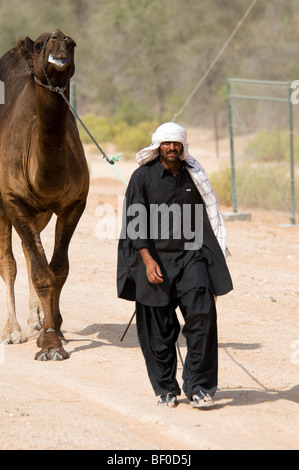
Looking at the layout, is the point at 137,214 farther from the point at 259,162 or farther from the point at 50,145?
the point at 259,162

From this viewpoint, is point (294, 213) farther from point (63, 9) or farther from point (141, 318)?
point (63, 9)

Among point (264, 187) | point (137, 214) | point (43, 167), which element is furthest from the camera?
point (264, 187)

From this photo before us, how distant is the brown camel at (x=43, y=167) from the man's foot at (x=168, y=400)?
181 centimetres

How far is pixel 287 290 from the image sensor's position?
10.6 meters

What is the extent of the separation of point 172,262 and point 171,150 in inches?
28.5

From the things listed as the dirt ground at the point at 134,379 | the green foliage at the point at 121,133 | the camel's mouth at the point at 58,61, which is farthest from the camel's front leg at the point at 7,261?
the green foliage at the point at 121,133

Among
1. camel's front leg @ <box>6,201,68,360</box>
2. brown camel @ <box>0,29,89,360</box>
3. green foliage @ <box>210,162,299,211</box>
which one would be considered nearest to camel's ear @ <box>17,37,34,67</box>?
brown camel @ <box>0,29,89,360</box>

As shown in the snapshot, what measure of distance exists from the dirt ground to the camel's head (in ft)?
7.46

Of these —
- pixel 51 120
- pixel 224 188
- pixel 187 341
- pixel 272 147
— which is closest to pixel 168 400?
pixel 187 341

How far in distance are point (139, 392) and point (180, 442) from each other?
4.16 feet

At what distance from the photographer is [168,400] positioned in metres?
6.03

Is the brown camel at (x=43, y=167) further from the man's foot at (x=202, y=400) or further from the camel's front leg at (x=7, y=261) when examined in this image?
the man's foot at (x=202, y=400)

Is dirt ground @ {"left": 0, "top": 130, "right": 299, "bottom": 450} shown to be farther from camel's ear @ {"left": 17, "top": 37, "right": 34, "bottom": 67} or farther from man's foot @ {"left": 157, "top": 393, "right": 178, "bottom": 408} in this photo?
camel's ear @ {"left": 17, "top": 37, "right": 34, "bottom": 67}

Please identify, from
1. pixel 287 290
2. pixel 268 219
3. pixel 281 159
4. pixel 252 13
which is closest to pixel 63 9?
pixel 252 13
